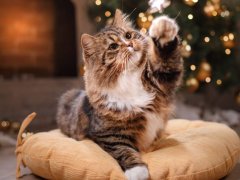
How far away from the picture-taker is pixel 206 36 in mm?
2775

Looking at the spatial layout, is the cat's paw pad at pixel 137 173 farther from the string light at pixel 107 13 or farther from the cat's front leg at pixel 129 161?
the string light at pixel 107 13

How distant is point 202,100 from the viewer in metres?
3.43

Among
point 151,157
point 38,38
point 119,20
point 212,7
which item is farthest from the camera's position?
point 38,38

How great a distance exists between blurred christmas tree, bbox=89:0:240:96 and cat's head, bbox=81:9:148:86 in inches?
44.8

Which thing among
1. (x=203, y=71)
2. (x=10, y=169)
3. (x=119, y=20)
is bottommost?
(x=10, y=169)

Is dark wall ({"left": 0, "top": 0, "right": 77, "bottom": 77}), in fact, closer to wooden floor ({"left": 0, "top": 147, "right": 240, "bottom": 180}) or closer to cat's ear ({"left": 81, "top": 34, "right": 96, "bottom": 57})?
wooden floor ({"left": 0, "top": 147, "right": 240, "bottom": 180})

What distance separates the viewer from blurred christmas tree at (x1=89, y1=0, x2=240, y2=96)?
2.62 m

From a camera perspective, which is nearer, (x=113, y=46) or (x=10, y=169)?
(x=113, y=46)

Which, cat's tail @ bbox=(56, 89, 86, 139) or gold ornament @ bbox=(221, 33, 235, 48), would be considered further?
gold ornament @ bbox=(221, 33, 235, 48)

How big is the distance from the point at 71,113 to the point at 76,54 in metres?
2.01

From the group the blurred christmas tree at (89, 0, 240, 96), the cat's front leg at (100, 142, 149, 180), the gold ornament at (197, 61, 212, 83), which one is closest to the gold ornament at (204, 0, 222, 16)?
the blurred christmas tree at (89, 0, 240, 96)

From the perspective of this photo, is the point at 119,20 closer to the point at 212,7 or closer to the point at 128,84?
the point at 128,84

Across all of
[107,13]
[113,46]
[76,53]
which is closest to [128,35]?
[113,46]

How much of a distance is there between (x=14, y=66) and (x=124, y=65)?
94.1 inches
